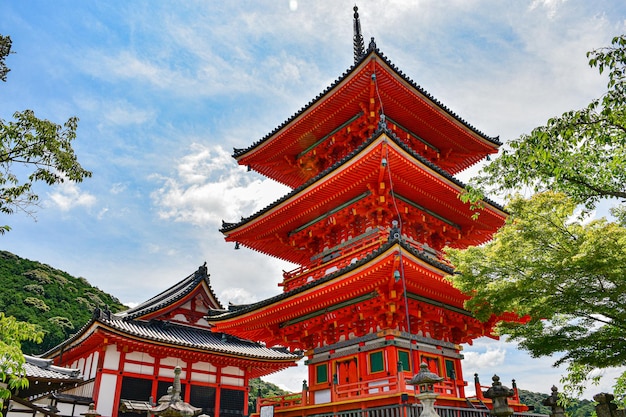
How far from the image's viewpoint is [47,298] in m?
53.7

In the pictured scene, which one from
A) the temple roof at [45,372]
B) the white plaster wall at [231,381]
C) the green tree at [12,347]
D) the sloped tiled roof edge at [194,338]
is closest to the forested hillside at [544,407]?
the sloped tiled roof edge at [194,338]

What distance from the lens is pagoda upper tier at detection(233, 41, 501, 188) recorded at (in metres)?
16.7

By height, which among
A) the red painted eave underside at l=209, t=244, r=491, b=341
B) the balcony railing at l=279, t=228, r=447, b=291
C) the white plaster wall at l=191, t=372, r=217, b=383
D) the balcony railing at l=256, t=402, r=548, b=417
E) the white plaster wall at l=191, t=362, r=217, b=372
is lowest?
the balcony railing at l=256, t=402, r=548, b=417

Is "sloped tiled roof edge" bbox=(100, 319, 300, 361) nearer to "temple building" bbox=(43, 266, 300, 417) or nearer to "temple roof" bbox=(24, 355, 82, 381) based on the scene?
"temple building" bbox=(43, 266, 300, 417)

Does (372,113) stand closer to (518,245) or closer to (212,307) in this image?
(518,245)

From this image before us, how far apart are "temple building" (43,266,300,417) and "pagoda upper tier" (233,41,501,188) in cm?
1006

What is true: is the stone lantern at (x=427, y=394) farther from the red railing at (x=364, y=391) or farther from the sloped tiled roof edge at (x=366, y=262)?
the sloped tiled roof edge at (x=366, y=262)

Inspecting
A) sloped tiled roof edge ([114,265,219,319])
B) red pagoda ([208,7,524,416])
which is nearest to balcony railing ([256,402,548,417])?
red pagoda ([208,7,524,416])

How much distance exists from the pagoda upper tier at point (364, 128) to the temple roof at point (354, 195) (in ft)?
9.55

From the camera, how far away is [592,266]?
968cm

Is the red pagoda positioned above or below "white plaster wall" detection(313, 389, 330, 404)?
above

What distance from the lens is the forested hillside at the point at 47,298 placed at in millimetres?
46906

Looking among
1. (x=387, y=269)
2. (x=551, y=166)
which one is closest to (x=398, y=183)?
(x=387, y=269)

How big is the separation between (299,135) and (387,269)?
28.3 feet
